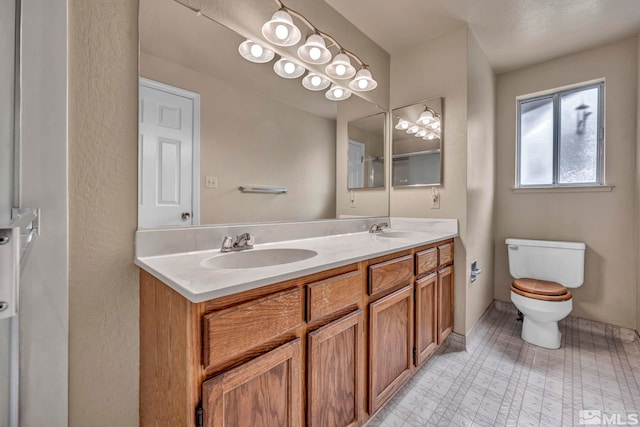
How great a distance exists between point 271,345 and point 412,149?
193 cm

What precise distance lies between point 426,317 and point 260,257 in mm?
1096

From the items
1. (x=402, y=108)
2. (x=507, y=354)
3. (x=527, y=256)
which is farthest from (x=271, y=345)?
(x=527, y=256)

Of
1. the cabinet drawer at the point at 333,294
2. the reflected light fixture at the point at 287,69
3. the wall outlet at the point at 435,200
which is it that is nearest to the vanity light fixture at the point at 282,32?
the reflected light fixture at the point at 287,69

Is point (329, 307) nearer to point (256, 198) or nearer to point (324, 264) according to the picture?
point (324, 264)

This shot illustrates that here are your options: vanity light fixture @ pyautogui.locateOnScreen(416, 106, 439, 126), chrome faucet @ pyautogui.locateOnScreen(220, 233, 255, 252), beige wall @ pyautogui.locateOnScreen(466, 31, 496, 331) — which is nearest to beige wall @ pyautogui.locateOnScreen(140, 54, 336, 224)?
chrome faucet @ pyautogui.locateOnScreen(220, 233, 255, 252)

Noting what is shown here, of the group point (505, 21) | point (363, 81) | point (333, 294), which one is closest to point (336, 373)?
point (333, 294)

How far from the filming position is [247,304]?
75 cm

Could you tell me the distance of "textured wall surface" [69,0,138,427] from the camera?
0.90 m

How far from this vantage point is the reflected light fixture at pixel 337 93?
5.95 ft

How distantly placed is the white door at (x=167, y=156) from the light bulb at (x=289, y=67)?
1.84ft

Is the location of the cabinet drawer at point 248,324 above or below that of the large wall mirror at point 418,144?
below

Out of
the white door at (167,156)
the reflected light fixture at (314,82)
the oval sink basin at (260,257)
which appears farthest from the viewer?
the reflected light fixture at (314,82)

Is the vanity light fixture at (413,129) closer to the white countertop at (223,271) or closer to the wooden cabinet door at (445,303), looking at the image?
the wooden cabinet door at (445,303)

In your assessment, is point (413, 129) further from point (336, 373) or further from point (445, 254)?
point (336, 373)
